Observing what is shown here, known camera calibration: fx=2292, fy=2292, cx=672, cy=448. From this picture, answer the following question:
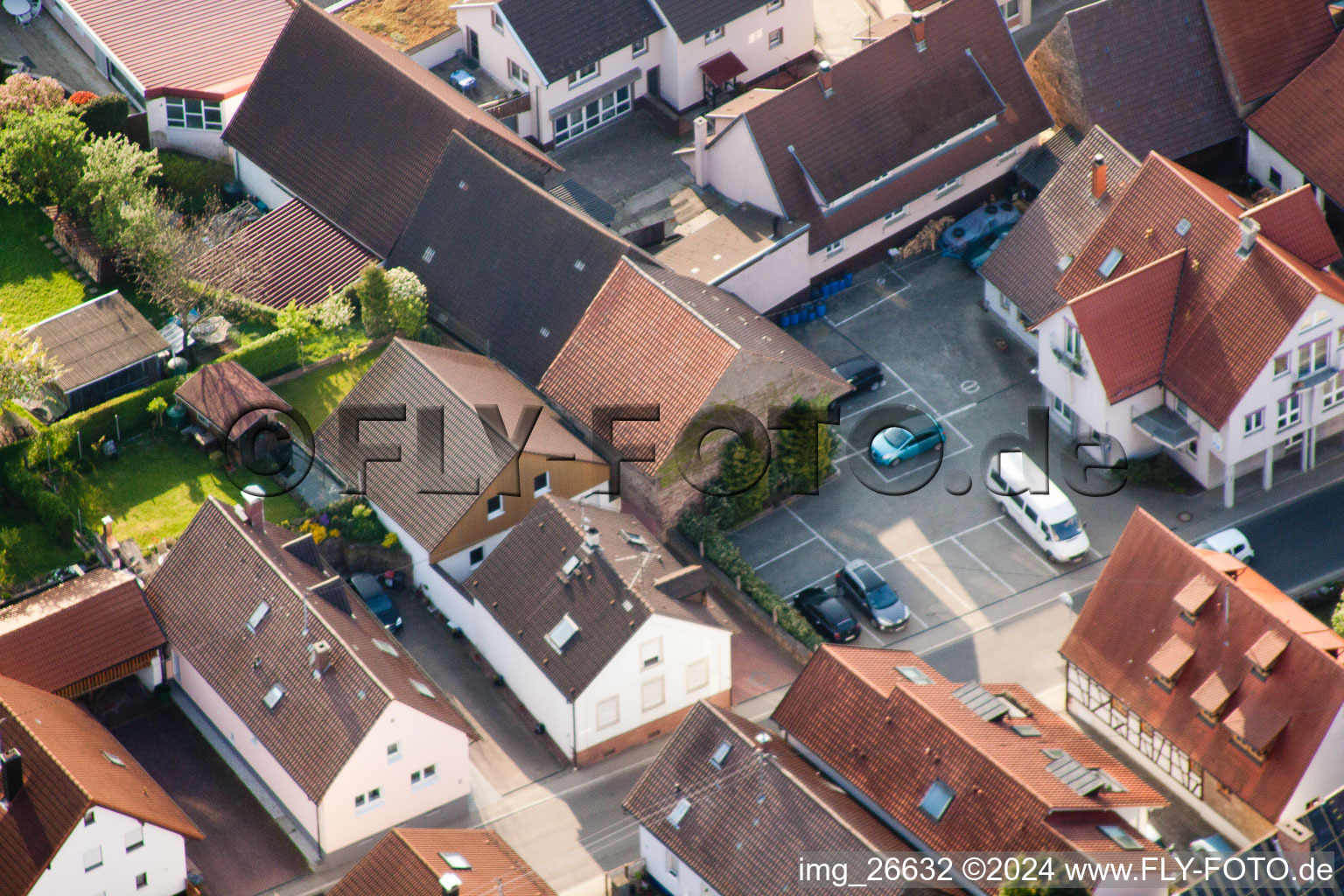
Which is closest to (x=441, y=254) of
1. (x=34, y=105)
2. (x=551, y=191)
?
(x=551, y=191)

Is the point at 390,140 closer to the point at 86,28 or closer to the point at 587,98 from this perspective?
the point at 587,98

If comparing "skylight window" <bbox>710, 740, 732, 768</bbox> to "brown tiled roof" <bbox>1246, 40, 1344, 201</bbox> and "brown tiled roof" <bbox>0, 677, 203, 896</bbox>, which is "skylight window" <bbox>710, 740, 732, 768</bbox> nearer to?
"brown tiled roof" <bbox>0, 677, 203, 896</bbox>

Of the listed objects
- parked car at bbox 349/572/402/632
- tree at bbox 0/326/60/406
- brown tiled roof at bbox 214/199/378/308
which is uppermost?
tree at bbox 0/326/60/406

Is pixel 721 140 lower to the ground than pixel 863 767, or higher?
higher

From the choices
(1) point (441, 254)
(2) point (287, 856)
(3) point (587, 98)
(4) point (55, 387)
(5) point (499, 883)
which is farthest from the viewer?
(3) point (587, 98)

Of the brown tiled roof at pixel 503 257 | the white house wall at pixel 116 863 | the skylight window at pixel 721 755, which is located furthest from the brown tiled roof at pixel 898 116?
the white house wall at pixel 116 863

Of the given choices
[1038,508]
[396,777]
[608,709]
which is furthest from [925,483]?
[396,777]

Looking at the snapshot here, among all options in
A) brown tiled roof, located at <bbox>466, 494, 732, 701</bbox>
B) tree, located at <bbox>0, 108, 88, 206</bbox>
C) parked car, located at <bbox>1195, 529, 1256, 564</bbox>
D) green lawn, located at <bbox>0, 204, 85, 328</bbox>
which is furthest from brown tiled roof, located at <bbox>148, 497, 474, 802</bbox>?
parked car, located at <bbox>1195, 529, 1256, 564</bbox>
